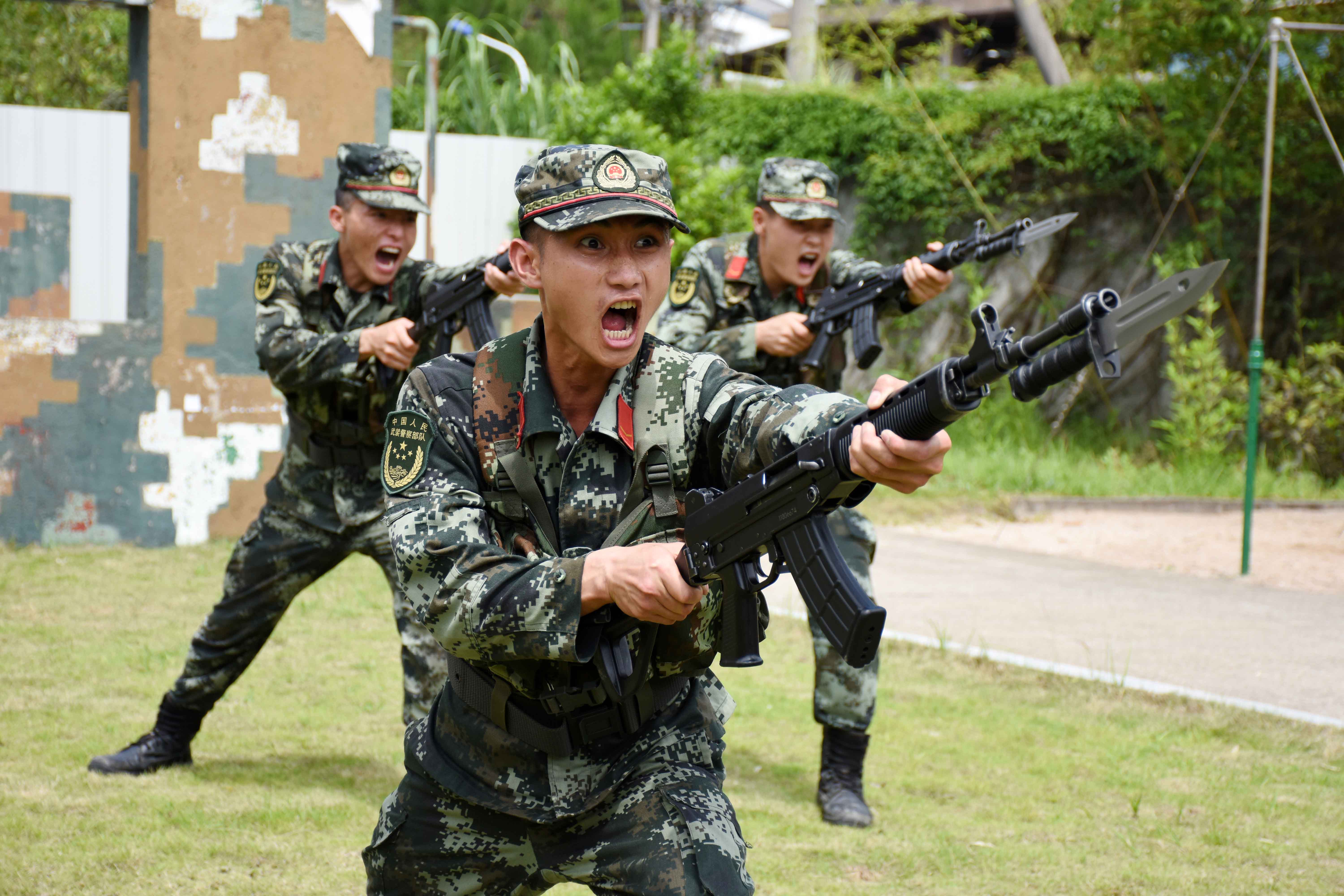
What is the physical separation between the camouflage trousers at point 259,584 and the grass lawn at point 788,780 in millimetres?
408

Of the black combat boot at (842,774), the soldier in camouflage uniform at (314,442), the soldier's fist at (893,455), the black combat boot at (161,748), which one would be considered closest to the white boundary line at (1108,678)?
the black combat boot at (842,774)

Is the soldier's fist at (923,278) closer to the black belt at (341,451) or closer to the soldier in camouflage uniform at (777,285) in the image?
the soldier in camouflage uniform at (777,285)

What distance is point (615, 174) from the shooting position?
2471 mm

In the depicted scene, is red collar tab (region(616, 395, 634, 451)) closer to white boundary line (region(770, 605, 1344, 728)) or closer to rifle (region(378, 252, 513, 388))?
rifle (region(378, 252, 513, 388))

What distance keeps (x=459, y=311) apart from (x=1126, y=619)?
453cm

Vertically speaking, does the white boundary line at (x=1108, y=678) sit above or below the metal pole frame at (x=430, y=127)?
below

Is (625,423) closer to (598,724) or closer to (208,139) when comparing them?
(598,724)

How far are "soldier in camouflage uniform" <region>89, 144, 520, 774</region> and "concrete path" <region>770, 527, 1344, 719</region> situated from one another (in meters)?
3.39

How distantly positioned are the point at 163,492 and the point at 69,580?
112cm

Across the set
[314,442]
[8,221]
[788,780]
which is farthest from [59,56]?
[788,780]

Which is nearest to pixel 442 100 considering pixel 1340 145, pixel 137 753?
pixel 1340 145

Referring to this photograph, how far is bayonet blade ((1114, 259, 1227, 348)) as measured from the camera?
6.46 feet

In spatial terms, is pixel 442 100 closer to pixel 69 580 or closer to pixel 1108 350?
pixel 69 580

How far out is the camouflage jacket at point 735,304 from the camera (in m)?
5.27
